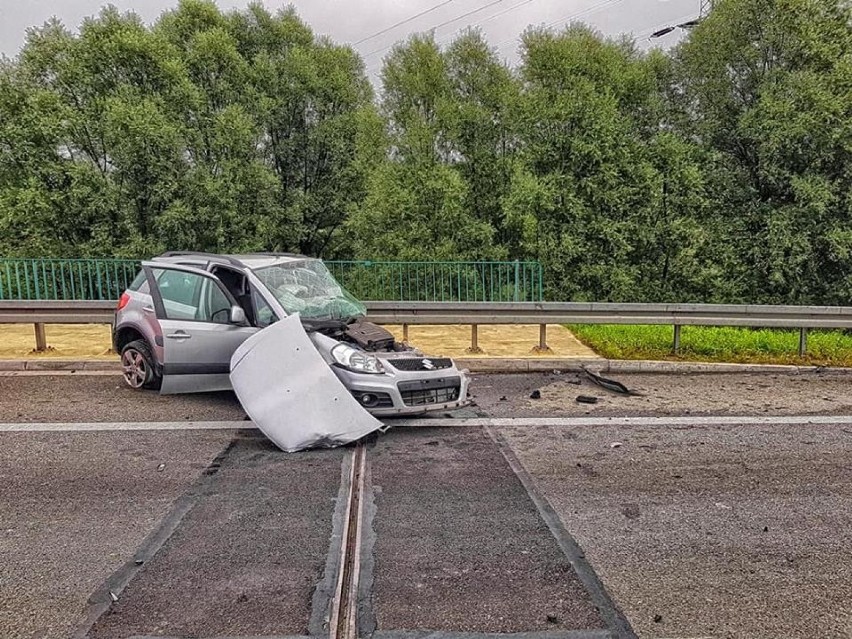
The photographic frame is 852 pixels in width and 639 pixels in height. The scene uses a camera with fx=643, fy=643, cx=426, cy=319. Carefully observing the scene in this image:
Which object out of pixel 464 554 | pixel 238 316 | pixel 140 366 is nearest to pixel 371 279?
pixel 140 366

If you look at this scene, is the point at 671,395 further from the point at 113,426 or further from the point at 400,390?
the point at 113,426

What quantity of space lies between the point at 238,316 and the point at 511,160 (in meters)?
16.8

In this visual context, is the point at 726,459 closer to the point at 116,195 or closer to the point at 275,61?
the point at 116,195

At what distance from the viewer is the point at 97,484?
A: 501cm

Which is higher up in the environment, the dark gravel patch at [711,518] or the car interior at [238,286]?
the car interior at [238,286]

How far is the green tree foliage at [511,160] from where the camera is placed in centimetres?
2030

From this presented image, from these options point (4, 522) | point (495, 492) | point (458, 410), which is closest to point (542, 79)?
point (458, 410)

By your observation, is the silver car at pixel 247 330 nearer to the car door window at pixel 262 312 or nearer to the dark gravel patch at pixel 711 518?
the car door window at pixel 262 312

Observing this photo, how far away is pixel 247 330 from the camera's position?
6.96m

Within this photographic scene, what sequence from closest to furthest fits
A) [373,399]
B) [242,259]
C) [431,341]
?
[373,399]
[242,259]
[431,341]

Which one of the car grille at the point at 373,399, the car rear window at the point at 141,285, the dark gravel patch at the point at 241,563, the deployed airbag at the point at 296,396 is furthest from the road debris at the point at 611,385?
the car rear window at the point at 141,285

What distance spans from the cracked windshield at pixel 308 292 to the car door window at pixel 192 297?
569 millimetres

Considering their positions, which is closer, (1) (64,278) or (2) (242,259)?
(2) (242,259)

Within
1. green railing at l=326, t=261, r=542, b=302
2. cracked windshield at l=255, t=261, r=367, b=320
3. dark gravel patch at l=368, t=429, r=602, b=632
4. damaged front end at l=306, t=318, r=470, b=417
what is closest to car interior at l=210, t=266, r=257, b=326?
cracked windshield at l=255, t=261, r=367, b=320
